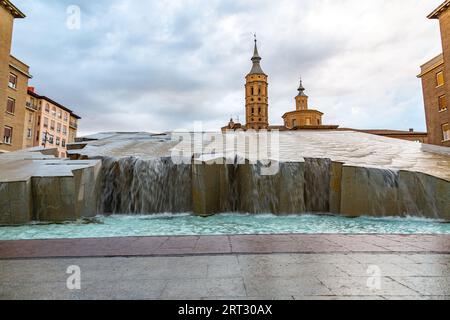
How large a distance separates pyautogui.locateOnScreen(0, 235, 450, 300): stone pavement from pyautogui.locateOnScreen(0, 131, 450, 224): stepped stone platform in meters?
2.46

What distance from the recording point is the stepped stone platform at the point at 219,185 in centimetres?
631

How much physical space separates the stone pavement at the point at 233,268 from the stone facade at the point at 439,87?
30.4 meters

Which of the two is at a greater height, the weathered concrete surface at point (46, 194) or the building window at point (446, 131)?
the building window at point (446, 131)

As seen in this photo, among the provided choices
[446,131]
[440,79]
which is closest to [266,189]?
[446,131]

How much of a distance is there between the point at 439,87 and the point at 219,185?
3308 centimetres

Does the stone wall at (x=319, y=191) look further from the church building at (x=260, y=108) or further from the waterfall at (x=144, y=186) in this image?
the church building at (x=260, y=108)

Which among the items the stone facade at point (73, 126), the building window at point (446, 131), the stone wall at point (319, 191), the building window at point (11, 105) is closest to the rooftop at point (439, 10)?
the building window at point (446, 131)

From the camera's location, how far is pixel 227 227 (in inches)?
223

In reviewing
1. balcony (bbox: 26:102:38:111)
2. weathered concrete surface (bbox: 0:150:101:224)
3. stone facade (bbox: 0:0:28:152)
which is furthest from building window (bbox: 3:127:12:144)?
weathered concrete surface (bbox: 0:150:101:224)

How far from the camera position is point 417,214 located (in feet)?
21.4

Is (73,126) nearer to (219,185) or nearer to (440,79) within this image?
(219,185)

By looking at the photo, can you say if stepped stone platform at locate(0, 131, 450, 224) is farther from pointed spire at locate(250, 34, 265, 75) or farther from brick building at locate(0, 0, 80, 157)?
pointed spire at locate(250, 34, 265, 75)
